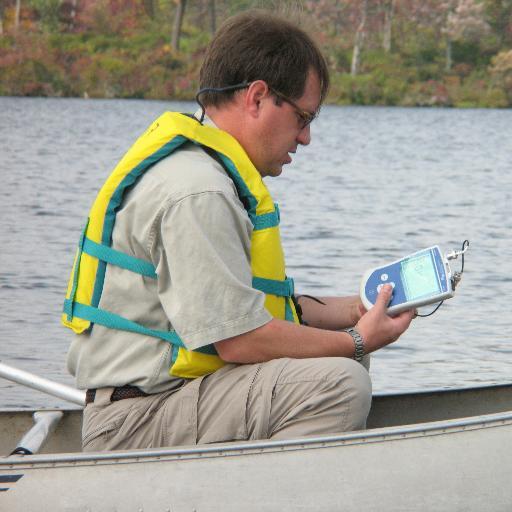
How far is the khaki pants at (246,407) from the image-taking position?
293 cm

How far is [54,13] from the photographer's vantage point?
166 ft

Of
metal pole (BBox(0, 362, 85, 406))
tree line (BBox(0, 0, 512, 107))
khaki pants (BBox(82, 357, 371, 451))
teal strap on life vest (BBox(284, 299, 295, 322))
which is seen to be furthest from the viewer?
tree line (BBox(0, 0, 512, 107))

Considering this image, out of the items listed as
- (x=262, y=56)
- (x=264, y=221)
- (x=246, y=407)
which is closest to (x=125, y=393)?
(x=246, y=407)

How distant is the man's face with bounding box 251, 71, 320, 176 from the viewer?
304 cm

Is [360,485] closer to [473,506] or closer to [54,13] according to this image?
[473,506]

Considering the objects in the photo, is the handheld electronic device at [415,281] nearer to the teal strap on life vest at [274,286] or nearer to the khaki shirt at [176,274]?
the teal strap on life vest at [274,286]

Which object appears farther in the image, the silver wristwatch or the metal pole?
the metal pole

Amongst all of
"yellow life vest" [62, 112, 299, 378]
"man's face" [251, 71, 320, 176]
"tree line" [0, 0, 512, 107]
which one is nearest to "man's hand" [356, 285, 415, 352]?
"yellow life vest" [62, 112, 299, 378]

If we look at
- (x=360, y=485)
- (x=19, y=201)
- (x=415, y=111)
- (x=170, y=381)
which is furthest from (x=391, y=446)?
(x=415, y=111)

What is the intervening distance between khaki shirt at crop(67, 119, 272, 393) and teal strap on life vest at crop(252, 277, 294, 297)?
13 cm

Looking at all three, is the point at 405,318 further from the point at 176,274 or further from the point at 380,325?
the point at 176,274

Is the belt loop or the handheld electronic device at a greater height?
the handheld electronic device

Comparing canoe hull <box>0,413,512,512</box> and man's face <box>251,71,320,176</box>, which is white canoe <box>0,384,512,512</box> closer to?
canoe hull <box>0,413,512,512</box>

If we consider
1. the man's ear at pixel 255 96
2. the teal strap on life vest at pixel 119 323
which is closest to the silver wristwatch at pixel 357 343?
the teal strap on life vest at pixel 119 323
